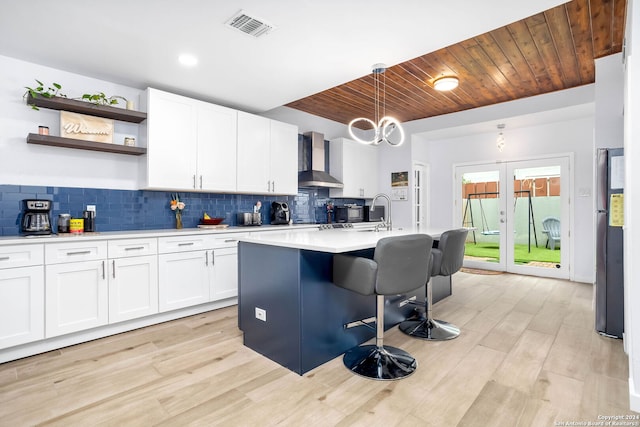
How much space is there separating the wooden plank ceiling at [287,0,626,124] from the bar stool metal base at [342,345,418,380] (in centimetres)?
279

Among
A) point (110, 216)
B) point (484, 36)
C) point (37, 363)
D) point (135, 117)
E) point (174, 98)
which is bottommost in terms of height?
point (37, 363)

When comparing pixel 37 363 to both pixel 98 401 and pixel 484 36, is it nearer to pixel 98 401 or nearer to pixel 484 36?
pixel 98 401

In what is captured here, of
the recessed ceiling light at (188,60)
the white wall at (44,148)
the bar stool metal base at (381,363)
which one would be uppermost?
the recessed ceiling light at (188,60)

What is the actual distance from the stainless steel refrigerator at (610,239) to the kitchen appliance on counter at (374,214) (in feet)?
11.1

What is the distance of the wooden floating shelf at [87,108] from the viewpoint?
2.89 m

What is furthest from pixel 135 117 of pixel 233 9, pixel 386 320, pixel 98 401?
pixel 386 320

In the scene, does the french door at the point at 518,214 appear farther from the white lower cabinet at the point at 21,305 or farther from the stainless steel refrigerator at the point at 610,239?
the white lower cabinet at the point at 21,305

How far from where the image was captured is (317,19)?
7.82 ft

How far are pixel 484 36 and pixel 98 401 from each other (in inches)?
156

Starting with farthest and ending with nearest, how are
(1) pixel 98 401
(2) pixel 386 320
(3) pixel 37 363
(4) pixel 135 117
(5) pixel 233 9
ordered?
(4) pixel 135 117
(2) pixel 386 320
(3) pixel 37 363
(5) pixel 233 9
(1) pixel 98 401

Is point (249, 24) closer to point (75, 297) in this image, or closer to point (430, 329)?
point (75, 297)

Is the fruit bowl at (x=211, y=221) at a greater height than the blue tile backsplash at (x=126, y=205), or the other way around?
the blue tile backsplash at (x=126, y=205)

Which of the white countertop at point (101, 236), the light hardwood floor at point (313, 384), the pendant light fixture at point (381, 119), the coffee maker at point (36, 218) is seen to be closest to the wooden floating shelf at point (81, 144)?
the coffee maker at point (36, 218)

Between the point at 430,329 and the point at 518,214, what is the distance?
11.8 feet
